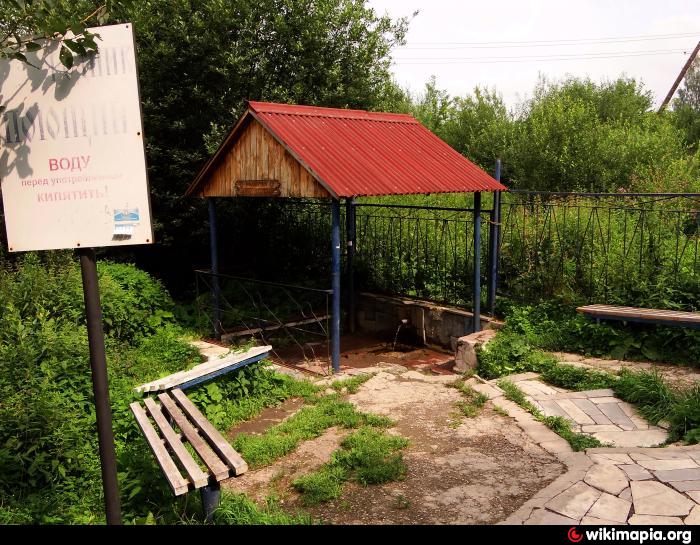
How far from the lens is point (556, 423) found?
545 cm

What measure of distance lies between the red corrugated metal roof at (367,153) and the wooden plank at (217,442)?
2976 mm

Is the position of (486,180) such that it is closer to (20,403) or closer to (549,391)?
(549,391)

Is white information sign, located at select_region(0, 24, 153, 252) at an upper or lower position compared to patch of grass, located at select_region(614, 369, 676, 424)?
upper

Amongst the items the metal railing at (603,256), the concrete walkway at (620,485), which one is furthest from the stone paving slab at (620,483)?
the metal railing at (603,256)

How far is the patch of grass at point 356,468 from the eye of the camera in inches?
A: 177

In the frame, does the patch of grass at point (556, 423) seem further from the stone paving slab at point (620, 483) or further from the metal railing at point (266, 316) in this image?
the metal railing at point (266, 316)

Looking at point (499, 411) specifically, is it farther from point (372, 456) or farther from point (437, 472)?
point (372, 456)

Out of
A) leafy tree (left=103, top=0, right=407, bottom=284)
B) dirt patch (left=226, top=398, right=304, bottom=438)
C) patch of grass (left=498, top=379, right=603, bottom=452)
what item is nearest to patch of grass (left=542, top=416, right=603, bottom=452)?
patch of grass (left=498, top=379, right=603, bottom=452)

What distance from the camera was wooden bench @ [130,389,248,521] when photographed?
3.82 m

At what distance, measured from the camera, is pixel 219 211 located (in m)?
11.3

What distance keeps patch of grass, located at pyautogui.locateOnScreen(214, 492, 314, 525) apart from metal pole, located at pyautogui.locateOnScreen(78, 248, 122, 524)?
48.2 inches

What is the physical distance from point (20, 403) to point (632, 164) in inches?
648

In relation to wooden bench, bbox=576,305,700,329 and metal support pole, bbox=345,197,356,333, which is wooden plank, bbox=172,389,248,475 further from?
metal support pole, bbox=345,197,356,333

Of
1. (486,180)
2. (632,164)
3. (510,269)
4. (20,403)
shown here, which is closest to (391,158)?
(486,180)
